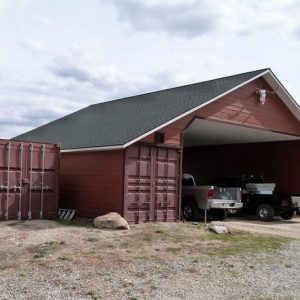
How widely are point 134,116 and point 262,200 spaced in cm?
689

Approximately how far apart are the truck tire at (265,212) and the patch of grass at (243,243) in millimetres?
6176

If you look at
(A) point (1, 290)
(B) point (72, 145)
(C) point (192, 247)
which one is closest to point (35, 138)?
(B) point (72, 145)

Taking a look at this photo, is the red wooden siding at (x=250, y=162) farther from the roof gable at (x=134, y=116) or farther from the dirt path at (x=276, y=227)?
the roof gable at (x=134, y=116)

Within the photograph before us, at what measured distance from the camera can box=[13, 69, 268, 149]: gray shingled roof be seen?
18.0 m

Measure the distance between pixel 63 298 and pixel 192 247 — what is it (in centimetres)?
580

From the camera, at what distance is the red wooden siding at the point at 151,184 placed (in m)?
17.0

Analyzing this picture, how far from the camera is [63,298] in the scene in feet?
24.6

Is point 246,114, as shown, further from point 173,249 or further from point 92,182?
point 173,249

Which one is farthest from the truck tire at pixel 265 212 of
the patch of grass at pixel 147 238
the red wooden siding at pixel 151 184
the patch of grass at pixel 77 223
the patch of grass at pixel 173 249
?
the patch of grass at pixel 173 249

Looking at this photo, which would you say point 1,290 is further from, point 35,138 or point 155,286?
point 35,138

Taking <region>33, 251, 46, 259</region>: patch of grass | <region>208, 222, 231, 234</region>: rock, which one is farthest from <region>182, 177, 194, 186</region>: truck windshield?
<region>33, 251, 46, 259</region>: patch of grass

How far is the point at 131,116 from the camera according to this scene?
2089 centimetres

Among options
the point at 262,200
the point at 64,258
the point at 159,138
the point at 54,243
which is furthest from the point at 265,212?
the point at 64,258

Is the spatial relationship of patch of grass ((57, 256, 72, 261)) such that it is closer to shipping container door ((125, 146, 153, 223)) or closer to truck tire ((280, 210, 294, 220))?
shipping container door ((125, 146, 153, 223))
